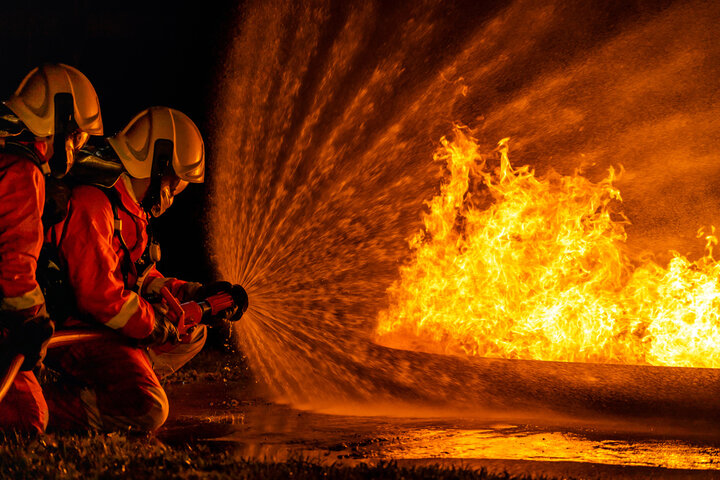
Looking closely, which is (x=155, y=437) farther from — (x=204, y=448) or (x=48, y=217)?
(x=48, y=217)

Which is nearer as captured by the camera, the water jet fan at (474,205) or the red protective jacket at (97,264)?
the red protective jacket at (97,264)

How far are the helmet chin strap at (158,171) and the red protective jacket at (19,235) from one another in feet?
3.27

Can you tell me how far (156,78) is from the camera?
11.6 m

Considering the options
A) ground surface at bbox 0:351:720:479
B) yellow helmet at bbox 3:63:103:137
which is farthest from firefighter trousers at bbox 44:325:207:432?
yellow helmet at bbox 3:63:103:137

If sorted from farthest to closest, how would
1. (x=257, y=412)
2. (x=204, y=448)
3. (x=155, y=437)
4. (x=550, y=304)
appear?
(x=550, y=304)
(x=257, y=412)
(x=155, y=437)
(x=204, y=448)

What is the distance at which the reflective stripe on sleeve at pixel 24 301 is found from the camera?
511cm

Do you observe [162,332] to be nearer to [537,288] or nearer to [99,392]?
[99,392]

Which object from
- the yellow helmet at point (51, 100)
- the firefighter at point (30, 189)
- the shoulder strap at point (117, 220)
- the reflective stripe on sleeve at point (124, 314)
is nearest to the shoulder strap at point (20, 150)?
the firefighter at point (30, 189)

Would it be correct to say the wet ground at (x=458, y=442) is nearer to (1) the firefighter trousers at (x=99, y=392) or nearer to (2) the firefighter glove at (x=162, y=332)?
(1) the firefighter trousers at (x=99, y=392)

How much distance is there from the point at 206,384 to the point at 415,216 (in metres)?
4.15

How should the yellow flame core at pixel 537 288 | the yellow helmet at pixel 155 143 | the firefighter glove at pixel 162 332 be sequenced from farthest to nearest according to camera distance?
the yellow flame core at pixel 537 288 < the yellow helmet at pixel 155 143 < the firefighter glove at pixel 162 332

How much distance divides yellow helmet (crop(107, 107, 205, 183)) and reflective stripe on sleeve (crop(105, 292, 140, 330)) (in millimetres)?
998

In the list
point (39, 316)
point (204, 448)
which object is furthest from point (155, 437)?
point (39, 316)

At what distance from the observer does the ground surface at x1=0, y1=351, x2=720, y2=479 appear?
A: 494 cm
